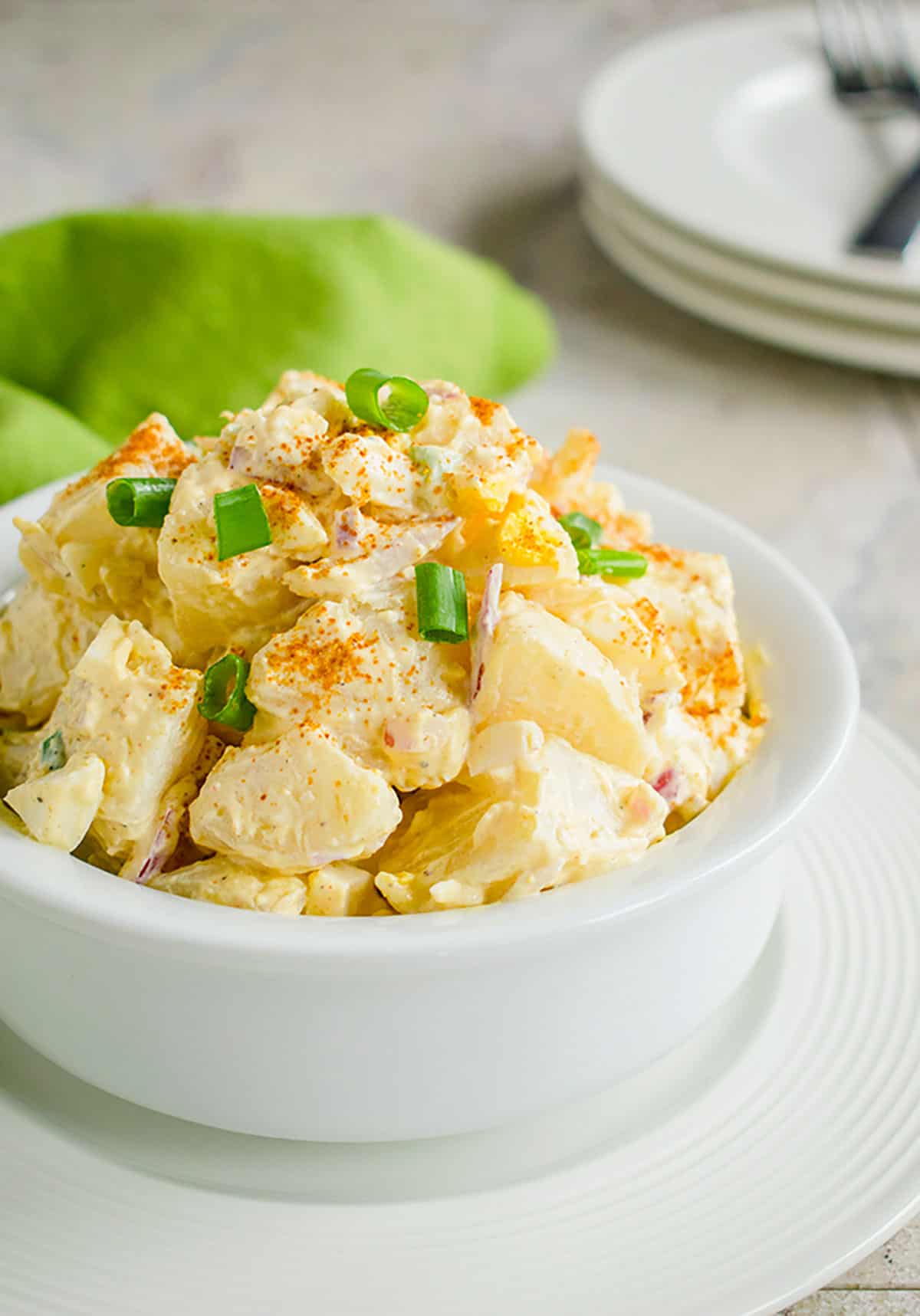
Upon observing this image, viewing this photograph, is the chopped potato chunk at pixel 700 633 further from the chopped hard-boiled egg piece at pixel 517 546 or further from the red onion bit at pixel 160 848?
the red onion bit at pixel 160 848

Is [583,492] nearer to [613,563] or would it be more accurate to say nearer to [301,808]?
[613,563]

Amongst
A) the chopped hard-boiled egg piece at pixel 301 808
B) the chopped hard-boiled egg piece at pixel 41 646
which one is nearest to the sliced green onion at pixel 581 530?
the chopped hard-boiled egg piece at pixel 301 808

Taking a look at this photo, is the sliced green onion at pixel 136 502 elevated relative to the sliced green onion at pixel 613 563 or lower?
elevated

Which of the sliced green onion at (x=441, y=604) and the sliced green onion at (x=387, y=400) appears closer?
the sliced green onion at (x=441, y=604)

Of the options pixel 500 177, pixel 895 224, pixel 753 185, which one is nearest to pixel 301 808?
pixel 895 224

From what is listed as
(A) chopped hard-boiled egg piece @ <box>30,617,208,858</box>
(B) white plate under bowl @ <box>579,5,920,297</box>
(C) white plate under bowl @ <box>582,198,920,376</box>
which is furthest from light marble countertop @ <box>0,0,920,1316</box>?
(A) chopped hard-boiled egg piece @ <box>30,617,208,858</box>

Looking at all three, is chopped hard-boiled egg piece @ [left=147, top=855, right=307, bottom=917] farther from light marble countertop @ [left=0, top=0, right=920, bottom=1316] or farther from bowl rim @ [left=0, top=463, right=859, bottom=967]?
light marble countertop @ [left=0, top=0, right=920, bottom=1316]
